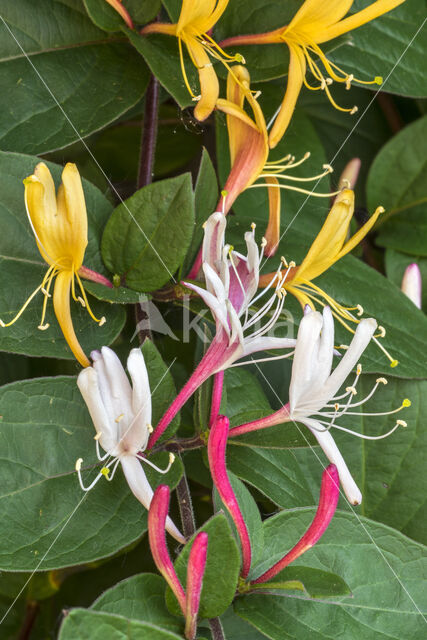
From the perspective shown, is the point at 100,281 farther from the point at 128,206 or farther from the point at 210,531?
the point at 210,531

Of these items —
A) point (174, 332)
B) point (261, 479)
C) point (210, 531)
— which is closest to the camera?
point (210, 531)

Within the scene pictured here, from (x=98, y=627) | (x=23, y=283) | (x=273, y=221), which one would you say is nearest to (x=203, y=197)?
(x=273, y=221)

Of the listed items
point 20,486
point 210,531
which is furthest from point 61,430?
→ point 210,531

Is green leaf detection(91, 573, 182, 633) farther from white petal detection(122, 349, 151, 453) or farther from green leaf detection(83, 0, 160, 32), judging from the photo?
green leaf detection(83, 0, 160, 32)

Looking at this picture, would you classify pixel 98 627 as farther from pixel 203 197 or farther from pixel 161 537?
pixel 203 197

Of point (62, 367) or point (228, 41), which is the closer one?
point (228, 41)

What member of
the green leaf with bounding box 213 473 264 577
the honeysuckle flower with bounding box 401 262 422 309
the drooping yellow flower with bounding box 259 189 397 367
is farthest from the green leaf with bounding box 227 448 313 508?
the honeysuckle flower with bounding box 401 262 422 309

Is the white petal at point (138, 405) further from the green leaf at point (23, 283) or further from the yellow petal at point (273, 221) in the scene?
the yellow petal at point (273, 221)
